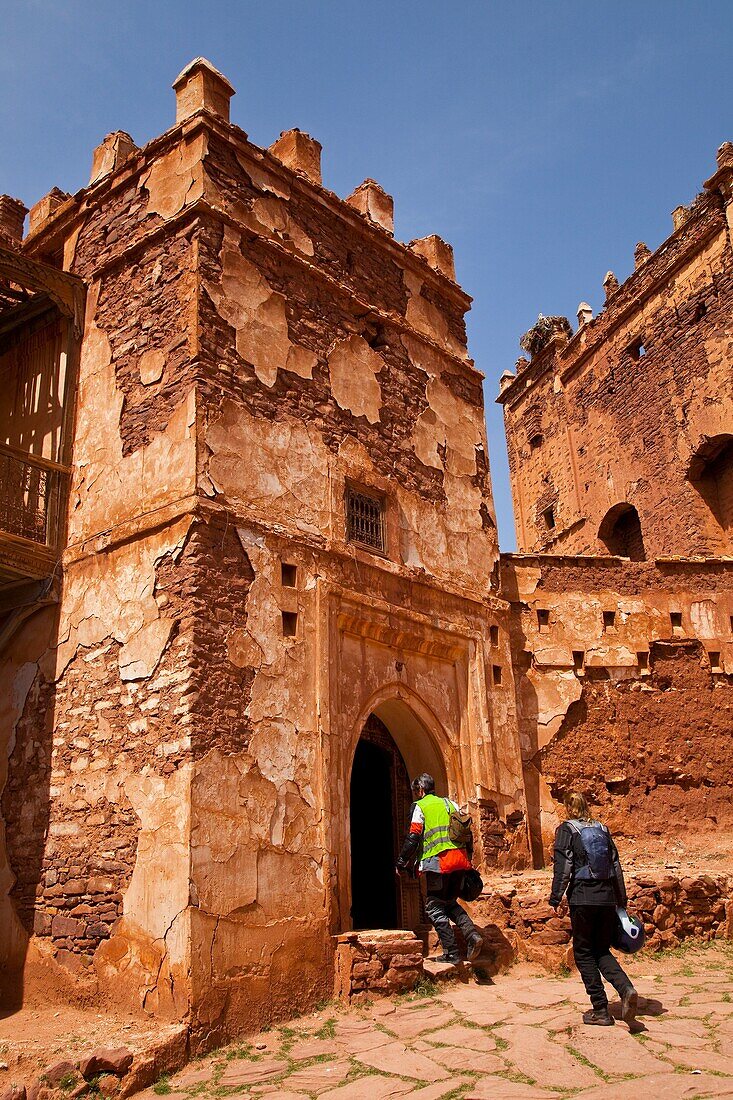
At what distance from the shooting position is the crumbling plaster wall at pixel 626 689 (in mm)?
11484

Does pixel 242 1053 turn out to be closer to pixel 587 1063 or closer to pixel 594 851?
pixel 587 1063

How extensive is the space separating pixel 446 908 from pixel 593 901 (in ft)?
6.35

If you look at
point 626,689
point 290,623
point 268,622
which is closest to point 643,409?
point 626,689

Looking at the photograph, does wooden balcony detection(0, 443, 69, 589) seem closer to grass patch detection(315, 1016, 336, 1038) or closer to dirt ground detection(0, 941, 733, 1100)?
dirt ground detection(0, 941, 733, 1100)

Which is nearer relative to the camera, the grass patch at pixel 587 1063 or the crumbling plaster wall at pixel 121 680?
the grass patch at pixel 587 1063

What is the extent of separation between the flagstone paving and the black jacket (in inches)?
31.4

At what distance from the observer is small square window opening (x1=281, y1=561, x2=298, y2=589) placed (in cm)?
879

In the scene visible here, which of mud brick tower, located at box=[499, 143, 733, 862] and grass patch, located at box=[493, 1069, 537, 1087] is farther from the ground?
mud brick tower, located at box=[499, 143, 733, 862]

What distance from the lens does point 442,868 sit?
788cm

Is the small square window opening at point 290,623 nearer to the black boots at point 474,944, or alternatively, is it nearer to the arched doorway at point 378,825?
the arched doorway at point 378,825

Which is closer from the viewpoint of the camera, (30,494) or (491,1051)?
(491,1051)

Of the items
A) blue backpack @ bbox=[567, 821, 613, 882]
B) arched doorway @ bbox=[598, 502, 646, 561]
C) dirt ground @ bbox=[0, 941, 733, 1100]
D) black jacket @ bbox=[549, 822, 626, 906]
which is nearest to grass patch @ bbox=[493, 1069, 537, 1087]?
dirt ground @ bbox=[0, 941, 733, 1100]

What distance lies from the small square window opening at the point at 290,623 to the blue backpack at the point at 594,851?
10.3 ft

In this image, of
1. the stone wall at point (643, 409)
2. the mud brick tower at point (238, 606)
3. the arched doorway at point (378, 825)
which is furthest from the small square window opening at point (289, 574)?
the stone wall at point (643, 409)
